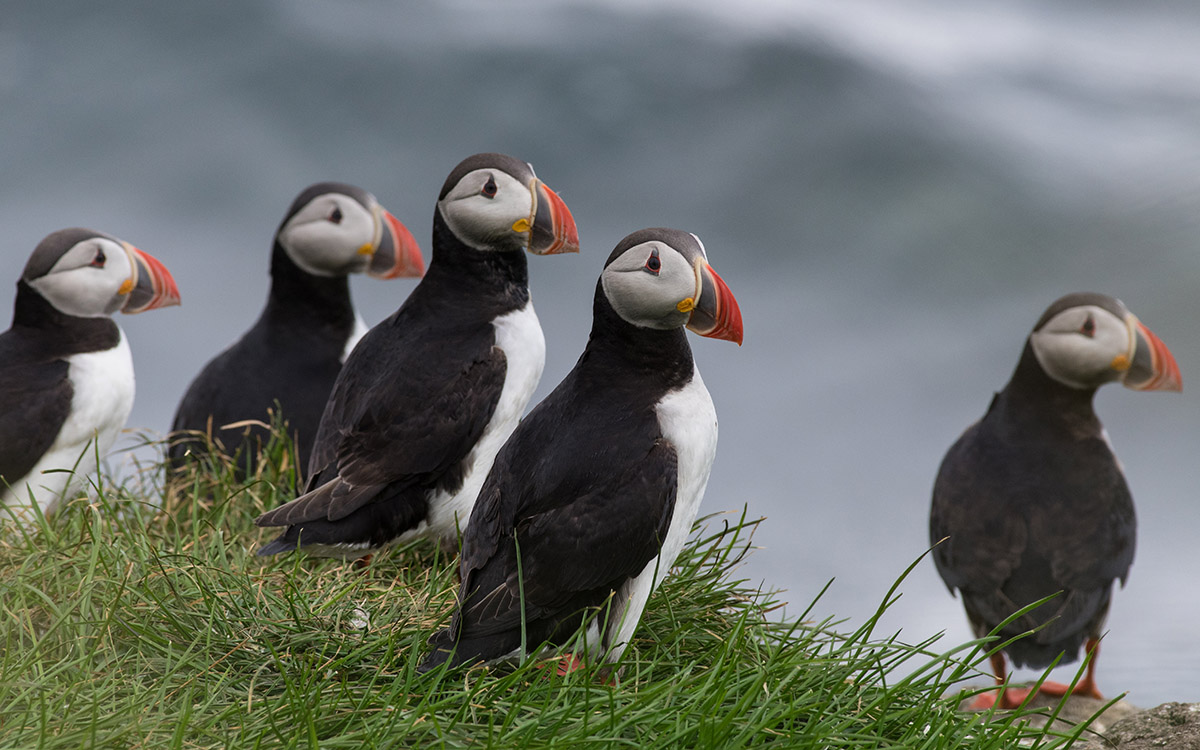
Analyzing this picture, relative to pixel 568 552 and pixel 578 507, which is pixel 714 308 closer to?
pixel 578 507

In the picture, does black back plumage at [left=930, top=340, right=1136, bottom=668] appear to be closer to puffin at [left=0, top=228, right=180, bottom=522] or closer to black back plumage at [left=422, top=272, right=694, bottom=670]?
black back plumage at [left=422, top=272, right=694, bottom=670]

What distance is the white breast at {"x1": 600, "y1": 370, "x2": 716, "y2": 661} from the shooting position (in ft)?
11.5

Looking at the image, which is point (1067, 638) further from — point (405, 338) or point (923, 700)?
point (405, 338)

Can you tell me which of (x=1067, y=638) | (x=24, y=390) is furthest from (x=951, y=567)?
(x=24, y=390)

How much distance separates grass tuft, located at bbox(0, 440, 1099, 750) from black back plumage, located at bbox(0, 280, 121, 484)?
1.13 m

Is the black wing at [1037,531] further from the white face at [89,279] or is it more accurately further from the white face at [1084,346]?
the white face at [89,279]

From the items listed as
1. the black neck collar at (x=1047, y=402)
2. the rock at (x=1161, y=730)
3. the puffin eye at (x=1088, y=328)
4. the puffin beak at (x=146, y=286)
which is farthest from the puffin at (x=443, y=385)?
the puffin eye at (x=1088, y=328)

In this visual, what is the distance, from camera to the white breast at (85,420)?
5531mm

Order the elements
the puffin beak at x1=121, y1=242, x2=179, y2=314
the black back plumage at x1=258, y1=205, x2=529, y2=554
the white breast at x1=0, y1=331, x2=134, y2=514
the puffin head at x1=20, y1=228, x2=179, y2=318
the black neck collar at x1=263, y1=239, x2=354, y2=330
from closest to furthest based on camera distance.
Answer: the black back plumage at x1=258, y1=205, x2=529, y2=554 < the white breast at x1=0, y1=331, x2=134, y2=514 < the puffin head at x1=20, y1=228, x2=179, y2=318 < the puffin beak at x1=121, y1=242, x2=179, y2=314 < the black neck collar at x1=263, y1=239, x2=354, y2=330

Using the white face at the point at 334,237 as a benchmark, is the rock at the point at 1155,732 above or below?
below

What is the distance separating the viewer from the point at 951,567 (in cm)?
614

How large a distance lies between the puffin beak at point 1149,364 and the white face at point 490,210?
3887 mm

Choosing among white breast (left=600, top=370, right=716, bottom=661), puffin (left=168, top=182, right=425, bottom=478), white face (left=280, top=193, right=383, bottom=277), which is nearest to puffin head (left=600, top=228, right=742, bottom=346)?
white breast (left=600, top=370, right=716, bottom=661)

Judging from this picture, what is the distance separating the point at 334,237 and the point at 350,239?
3.8 inches
